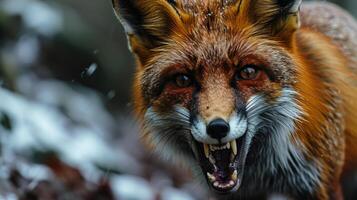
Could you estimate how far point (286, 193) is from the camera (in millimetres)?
7484

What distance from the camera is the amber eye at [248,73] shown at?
247 inches

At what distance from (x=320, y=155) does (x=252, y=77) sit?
4.45 feet

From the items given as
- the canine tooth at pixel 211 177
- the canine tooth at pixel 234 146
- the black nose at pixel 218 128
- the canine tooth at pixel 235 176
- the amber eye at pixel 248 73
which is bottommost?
the canine tooth at pixel 211 177

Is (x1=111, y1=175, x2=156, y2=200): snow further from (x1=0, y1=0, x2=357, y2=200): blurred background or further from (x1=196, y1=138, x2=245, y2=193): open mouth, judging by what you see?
(x1=196, y1=138, x2=245, y2=193): open mouth

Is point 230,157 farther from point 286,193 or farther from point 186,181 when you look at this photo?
point 186,181

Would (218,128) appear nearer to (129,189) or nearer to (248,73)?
(248,73)

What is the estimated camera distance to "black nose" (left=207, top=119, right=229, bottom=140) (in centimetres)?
581

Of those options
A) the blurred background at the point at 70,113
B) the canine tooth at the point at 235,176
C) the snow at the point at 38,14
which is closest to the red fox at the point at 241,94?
the canine tooth at the point at 235,176

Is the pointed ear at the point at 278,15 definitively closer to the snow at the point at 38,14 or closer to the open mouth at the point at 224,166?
the open mouth at the point at 224,166

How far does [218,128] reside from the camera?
582cm


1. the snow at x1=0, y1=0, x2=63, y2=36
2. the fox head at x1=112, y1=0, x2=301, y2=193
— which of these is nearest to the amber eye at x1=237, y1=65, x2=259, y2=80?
the fox head at x1=112, y1=0, x2=301, y2=193

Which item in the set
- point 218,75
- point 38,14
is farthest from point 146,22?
point 38,14

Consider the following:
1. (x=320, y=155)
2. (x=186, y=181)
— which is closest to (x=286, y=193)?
(x=320, y=155)

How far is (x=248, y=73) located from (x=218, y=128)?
671 millimetres
